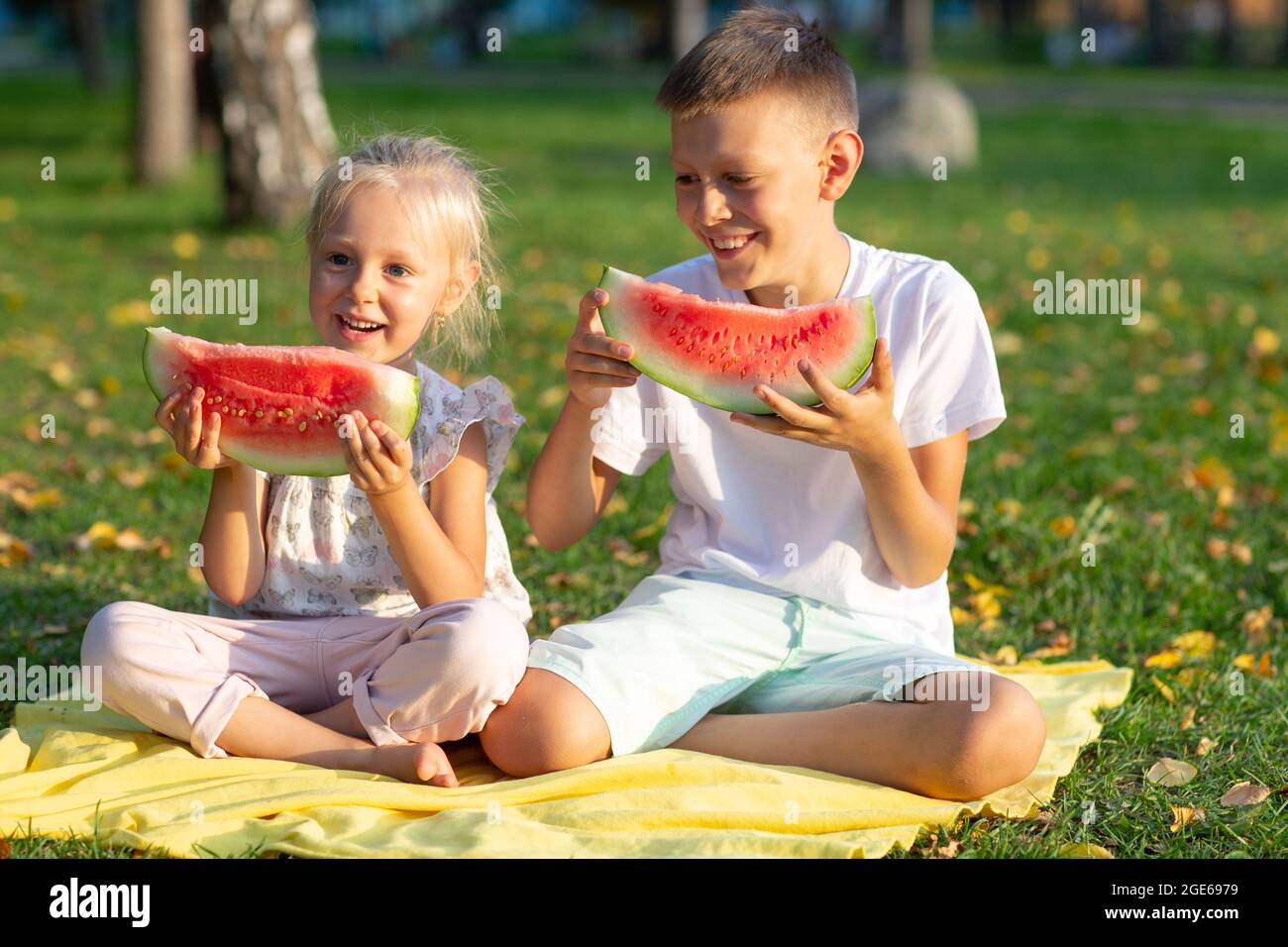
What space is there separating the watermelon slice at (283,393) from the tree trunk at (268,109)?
7.18m

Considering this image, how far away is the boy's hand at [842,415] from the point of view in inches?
120

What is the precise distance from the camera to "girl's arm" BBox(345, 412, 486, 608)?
3.13 meters

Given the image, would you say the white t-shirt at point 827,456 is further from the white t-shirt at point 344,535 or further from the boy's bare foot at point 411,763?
the boy's bare foot at point 411,763

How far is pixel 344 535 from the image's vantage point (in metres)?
3.51

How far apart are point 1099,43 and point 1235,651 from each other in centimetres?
4319

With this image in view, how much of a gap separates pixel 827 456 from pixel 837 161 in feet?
2.27

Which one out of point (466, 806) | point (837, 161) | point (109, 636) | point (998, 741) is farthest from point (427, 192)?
point (998, 741)

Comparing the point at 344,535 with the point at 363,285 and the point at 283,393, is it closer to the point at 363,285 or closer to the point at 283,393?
the point at 283,393

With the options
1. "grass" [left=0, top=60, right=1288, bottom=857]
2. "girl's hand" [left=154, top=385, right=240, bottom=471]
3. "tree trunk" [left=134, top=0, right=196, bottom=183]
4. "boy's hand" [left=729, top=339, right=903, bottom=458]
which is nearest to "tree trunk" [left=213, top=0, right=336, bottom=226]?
"grass" [left=0, top=60, right=1288, bottom=857]

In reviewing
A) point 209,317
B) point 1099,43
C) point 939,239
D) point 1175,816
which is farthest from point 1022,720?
point 1099,43

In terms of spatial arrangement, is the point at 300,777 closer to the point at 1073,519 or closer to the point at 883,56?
the point at 1073,519

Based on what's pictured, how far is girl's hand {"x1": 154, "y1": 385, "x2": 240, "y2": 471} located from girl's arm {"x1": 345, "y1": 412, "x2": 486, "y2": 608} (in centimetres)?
31

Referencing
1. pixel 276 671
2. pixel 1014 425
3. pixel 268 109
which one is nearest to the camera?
pixel 276 671

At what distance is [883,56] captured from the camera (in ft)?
110
